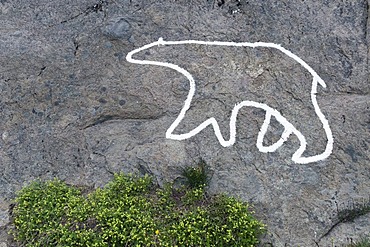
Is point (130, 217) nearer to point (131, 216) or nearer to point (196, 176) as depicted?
point (131, 216)

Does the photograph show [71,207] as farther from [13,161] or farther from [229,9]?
[229,9]

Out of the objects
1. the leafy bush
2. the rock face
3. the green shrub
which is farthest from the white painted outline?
the leafy bush

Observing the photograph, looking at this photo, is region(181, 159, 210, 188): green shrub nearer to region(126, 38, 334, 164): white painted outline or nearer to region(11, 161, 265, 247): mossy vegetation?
region(11, 161, 265, 247): mossy vegetation

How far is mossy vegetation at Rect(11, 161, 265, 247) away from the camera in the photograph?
340cm

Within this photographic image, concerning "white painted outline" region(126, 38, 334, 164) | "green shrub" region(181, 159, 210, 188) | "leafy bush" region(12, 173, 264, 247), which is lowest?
"leafy bush" region(12, 173, 264, 247)

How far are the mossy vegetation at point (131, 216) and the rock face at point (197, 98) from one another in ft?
0.43

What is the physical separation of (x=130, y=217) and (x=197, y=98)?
108 centimetres

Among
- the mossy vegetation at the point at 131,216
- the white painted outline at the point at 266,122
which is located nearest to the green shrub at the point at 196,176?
the mossy vegetation at the point at 131,216

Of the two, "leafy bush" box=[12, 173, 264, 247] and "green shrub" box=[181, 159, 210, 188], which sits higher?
"green shrub" box=[181, 159, 210, 188]

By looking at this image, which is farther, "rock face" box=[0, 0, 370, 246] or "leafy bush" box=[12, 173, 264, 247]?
"rock face" box=[0, 0, 370, 246]

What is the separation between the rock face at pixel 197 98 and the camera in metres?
3.72

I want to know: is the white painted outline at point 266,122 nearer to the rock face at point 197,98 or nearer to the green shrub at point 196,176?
the rock face at point 197,98

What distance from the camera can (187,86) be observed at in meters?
4.02

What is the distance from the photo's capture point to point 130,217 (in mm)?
3463
